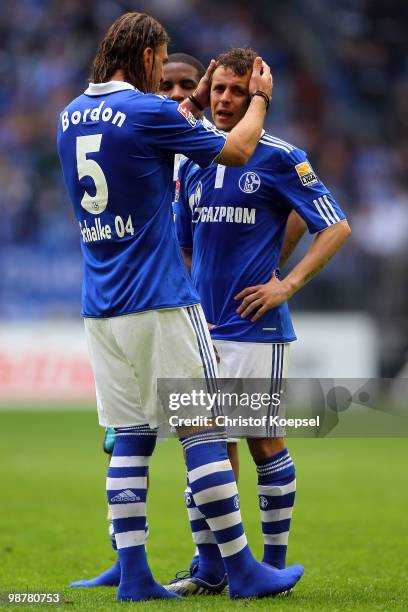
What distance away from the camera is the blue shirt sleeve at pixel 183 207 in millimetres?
5402

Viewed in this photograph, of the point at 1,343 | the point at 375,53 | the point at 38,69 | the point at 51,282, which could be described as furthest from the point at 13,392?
the point at 375,53

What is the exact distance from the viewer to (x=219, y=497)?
4375mm

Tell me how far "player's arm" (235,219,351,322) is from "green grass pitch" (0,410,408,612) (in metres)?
1.27

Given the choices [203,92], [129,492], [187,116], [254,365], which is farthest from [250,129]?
[129,492]

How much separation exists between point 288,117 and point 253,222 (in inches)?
677

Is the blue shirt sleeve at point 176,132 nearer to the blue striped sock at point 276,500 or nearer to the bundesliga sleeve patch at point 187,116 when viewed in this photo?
the bundesliga sleeve patch at point 187,116

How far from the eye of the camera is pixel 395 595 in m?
4.74

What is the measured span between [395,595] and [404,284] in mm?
16466

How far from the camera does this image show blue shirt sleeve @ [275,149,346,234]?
495cm

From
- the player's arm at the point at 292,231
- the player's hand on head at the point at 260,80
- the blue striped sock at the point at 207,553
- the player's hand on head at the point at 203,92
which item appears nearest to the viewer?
the player's hand on head at the point at 260,80

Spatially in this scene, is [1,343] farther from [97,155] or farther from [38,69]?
[97,155]

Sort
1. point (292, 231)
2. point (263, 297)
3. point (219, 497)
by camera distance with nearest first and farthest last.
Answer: point (219, 497) < point (263, 297) < point (292, 231)

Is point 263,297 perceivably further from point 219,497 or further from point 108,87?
point 108,87

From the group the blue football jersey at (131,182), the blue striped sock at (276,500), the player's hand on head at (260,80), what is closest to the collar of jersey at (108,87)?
the blue football jersey at (131,182)
